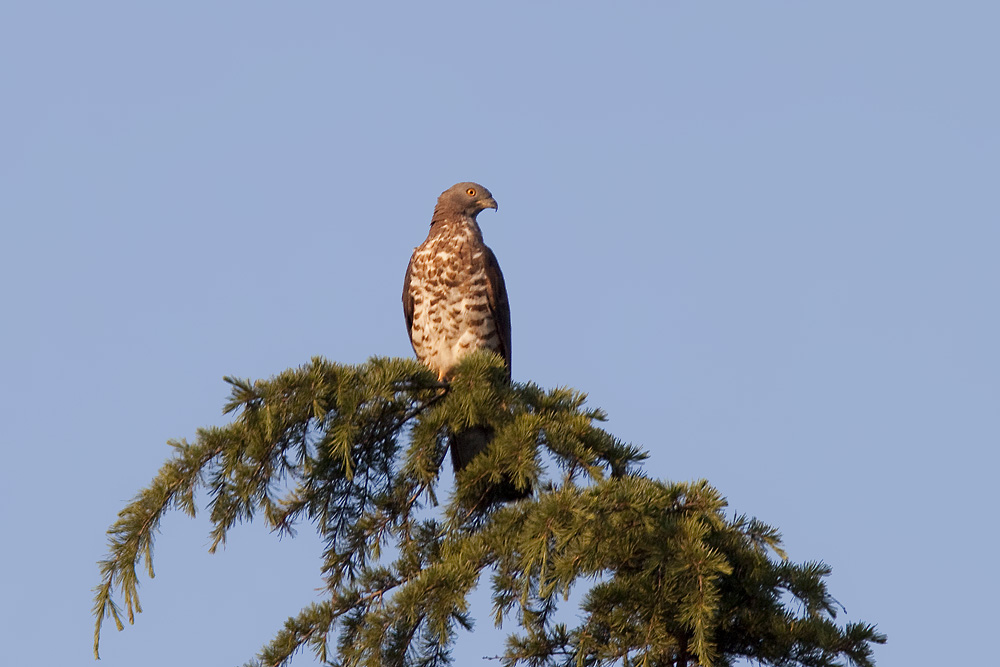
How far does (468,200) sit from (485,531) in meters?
4.22

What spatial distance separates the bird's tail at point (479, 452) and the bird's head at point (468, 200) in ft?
8.23

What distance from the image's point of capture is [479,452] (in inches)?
214

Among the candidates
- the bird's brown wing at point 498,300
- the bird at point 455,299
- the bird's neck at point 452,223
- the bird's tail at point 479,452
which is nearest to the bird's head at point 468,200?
the bird's neck at point 452,223

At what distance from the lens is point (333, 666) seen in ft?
14.6

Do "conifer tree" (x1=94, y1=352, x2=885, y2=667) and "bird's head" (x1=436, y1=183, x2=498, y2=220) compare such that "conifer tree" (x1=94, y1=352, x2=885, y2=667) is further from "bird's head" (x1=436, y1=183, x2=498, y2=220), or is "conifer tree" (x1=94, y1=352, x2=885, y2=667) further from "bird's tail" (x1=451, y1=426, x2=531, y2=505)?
"bird's head" (x1=436, y1=183, x2=498, y2=220)

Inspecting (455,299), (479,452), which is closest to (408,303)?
(455,299)

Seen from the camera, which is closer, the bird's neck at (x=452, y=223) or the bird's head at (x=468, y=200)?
the bird's neck at (x=452, y=223)

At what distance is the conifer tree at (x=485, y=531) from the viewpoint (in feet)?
13.7

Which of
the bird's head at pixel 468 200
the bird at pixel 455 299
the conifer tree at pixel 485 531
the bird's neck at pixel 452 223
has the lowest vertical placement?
the conifer tree at pixel 485 531

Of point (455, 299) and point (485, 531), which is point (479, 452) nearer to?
point (485, 531)

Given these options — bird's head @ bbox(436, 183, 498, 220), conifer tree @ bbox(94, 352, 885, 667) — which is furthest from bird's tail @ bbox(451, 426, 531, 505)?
bird's head @ bbox(436, 183, 498, 220)

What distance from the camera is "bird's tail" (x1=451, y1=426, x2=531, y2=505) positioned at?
5.09 m

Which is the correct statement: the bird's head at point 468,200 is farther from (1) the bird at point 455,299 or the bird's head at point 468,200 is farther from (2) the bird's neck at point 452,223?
(1) the bird at point 455,299

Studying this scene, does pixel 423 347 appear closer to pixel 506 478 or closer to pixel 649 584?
pixel 506 478
